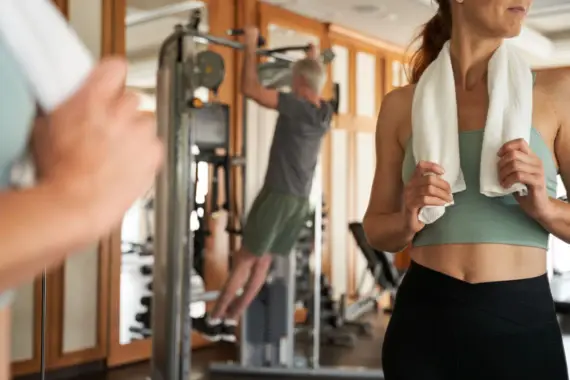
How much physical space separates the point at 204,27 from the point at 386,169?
123 inches

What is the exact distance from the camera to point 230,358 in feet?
12.4

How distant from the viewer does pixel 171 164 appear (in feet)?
7.86

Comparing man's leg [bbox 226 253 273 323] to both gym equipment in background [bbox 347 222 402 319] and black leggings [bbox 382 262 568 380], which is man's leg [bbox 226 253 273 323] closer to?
gym equipment in background [bbox 347 222 402 319]

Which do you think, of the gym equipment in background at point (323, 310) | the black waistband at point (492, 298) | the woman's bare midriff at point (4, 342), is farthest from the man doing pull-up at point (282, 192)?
→ the woman's bare midriff at point (4, 342)

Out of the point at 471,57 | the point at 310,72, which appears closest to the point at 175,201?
the point at 310,72

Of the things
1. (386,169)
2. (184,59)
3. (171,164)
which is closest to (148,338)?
(171,164)

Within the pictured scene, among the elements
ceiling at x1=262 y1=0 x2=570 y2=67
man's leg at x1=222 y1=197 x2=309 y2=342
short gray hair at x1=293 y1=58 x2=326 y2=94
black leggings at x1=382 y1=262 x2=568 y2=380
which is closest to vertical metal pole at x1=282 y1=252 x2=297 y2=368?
man's leg at x1=222 y1=197 x2=309 y2=342

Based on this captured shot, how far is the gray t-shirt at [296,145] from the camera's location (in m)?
3.13

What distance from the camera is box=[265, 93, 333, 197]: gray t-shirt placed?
10.3 feet

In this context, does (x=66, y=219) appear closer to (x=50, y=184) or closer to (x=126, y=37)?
(x=50, y=184)

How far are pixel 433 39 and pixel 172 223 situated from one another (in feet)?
4.79

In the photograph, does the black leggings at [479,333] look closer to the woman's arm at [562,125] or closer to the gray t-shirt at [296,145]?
the woman's arm at [562,125]

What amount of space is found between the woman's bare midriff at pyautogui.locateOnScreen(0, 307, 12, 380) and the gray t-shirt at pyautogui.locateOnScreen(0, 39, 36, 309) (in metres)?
0.09

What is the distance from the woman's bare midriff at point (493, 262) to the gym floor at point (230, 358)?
99.4 inches
